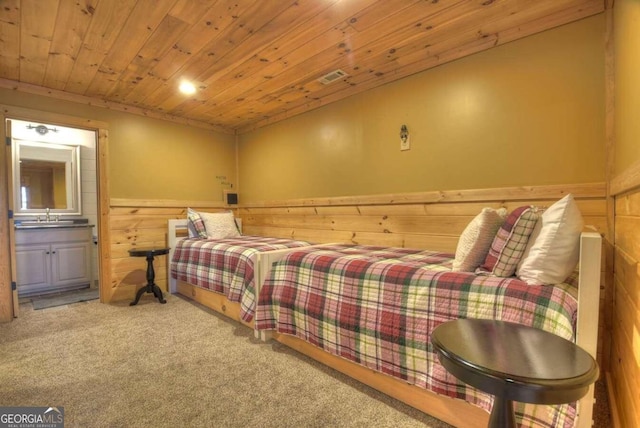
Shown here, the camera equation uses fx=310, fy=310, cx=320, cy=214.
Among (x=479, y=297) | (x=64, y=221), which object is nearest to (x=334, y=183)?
(x=479, y=297)

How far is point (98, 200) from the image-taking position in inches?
130

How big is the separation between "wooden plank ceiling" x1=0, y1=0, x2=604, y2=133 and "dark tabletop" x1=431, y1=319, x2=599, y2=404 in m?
1.84

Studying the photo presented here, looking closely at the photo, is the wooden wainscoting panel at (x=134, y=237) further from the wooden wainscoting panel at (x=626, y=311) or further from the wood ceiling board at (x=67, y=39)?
the wooden wainscoting panel at (x=626, y=311)

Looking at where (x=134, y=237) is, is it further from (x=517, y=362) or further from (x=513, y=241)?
(x=517, y=362)

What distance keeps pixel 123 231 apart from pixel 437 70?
3.56 metres

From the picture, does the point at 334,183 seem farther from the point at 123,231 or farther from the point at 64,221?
the point at 64,221

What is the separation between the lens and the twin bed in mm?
1102

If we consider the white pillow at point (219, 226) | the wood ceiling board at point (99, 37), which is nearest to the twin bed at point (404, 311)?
the white pillow at point (219, 226)

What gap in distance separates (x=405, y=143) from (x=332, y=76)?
0.91 metres

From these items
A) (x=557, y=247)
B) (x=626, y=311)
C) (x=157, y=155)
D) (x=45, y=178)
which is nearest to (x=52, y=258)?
(x=45, y=178)

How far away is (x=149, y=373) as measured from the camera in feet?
5.99

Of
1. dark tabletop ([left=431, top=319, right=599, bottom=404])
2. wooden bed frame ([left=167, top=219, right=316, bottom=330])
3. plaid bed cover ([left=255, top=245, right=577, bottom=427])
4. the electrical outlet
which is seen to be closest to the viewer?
dark tabletop ([left=431, top=319, right=599, bottom=404])

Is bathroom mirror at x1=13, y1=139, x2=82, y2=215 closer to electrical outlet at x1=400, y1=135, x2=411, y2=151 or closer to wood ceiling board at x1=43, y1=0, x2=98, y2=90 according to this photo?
wood ceiling board at x1=43, y1=0, x2=98, y2=90
